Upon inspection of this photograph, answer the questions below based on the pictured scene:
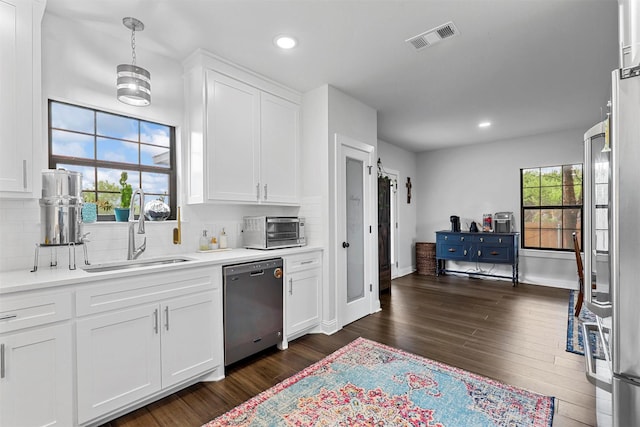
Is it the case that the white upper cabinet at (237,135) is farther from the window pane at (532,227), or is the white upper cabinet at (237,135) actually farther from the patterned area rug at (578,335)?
the window pane at (532,227)

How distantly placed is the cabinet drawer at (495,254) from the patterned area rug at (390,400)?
363 cm

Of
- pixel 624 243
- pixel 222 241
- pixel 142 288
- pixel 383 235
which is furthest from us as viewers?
pixel 383 235

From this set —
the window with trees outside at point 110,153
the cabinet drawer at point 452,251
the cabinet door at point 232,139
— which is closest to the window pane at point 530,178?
the cabinet drawer at point 452,251

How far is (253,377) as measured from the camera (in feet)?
7.92

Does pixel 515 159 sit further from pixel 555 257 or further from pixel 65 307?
pixel 65 307

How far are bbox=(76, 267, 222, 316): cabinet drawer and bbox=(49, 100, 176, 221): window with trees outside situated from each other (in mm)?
857

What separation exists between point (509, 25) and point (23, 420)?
155 inches

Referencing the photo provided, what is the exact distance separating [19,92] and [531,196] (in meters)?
6.86

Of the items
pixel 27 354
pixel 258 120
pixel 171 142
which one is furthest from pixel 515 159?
pixel 27 354

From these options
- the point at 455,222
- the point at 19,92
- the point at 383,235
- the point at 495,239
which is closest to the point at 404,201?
the point at 455,222

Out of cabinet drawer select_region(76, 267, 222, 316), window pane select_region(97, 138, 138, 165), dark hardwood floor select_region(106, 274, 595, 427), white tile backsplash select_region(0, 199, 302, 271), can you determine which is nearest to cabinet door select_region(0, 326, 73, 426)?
cabinet drawer select_region(76, 267, 222, 316)

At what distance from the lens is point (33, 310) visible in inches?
63.0

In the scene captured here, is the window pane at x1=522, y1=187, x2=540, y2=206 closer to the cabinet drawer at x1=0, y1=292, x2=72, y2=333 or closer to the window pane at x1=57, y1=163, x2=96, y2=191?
the window pane at x1=57, y1=163, x2=96, y2=191

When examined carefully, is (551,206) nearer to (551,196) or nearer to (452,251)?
(551,196)
